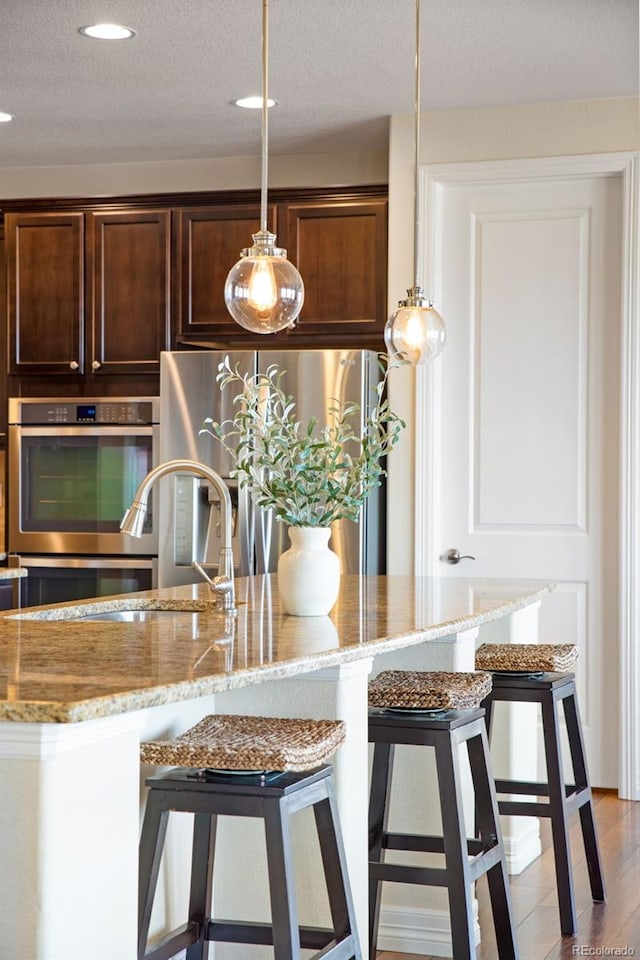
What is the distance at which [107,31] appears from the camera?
13.6ft

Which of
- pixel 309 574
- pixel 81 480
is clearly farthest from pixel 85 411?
pixel 309 574

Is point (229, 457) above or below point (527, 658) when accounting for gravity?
above

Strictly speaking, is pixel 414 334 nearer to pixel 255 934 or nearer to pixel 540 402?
pixel 540 402

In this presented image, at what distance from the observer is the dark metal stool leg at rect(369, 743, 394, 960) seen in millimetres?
3143

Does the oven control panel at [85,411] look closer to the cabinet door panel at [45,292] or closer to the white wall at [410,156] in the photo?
the cabinet door panel at [45,292]

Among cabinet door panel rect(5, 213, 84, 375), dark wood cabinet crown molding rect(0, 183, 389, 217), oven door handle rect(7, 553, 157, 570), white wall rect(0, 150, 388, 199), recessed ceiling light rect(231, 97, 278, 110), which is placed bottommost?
oven door handle rect(7, 553, 157, 570)

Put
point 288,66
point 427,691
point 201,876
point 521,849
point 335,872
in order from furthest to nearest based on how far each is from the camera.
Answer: point 288,66, point 521,849, point 427,691, point 201,876, point 335,872

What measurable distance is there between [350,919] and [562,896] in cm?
124

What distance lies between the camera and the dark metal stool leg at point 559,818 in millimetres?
3434

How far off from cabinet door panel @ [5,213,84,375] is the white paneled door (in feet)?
5.34

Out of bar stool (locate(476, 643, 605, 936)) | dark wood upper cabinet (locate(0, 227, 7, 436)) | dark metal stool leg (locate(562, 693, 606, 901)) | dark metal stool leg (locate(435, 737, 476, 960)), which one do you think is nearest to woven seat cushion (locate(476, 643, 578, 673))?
bar stool (locate(476, 643, 605, 936))

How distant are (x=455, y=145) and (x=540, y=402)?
1079mm

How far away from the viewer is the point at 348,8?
3.96 metres

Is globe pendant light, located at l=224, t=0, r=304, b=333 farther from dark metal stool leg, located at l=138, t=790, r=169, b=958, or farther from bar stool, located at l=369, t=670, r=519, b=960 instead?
dark metal stool leg, located at l=138, t=790, r=169, b=958
